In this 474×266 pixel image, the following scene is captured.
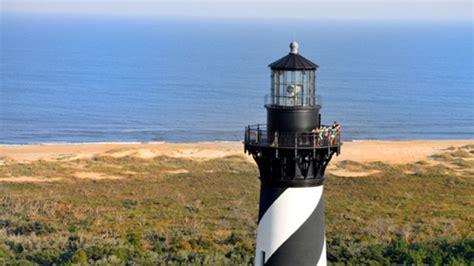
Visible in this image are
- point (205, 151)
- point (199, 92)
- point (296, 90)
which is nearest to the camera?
point (296, 90)

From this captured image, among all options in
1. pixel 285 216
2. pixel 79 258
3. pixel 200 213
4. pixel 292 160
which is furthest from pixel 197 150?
pixel 292 160

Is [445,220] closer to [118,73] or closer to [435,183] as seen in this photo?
[435,183]

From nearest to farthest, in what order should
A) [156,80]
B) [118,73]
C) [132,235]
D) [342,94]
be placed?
[132,235], [342,94], [156,80], [118,73]

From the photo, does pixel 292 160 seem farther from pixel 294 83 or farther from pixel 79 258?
pixel 79 258

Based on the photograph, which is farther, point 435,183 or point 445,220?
point 435,183

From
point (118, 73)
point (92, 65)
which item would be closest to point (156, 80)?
point (118, 73)

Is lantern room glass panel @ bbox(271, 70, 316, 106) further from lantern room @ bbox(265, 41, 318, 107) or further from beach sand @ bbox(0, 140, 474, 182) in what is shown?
beach sand @ bbox(0, 140, 474, 182)
